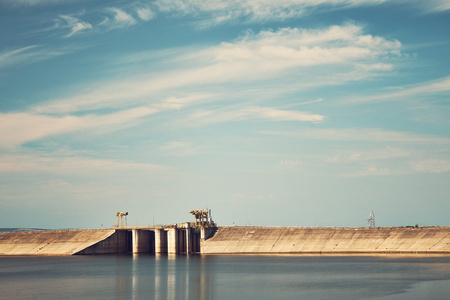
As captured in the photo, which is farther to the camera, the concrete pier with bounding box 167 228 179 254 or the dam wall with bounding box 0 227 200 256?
the dam wall with bounding box 0 227 200 256

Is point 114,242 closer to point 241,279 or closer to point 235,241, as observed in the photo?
point 235,241

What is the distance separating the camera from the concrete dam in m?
142

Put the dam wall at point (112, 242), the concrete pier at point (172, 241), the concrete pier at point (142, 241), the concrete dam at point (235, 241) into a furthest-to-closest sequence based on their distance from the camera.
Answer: the concrete pier at point (142, 241) → the dam wall at point (112, 242) → the concrete pier at point (172, 241) → the concrete dam at point (235, 241)

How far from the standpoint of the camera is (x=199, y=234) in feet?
559

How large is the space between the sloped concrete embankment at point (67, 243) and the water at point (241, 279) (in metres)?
34.1

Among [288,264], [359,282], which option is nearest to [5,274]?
[288,264]

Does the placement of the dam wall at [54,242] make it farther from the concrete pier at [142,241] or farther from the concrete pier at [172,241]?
the concrete pier at [172,241]

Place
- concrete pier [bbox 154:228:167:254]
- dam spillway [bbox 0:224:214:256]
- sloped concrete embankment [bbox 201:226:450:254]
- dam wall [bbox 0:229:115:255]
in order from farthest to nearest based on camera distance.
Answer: dam wall [bbox 0:229:115:255] < concrete pier [bbox 154:228:167:254] < dam spillway [bbox 0:224:214:256] < sloped concrete embankment [bbox 201:226:450:254]

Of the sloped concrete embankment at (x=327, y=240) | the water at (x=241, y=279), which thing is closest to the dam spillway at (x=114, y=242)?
the sloped concrete embankment at (x=327, y=240)

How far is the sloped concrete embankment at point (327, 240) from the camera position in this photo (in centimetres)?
13912

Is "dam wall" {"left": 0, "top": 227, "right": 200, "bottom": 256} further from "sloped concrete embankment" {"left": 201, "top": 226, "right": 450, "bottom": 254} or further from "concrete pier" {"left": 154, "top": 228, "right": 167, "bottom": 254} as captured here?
"sloped concrete embankment" {"left": 201, "top": 226, "right": 450, "bottom": 254}

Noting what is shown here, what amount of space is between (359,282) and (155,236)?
91525 mm

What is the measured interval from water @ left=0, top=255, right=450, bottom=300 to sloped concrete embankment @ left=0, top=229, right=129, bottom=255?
34.1 meters

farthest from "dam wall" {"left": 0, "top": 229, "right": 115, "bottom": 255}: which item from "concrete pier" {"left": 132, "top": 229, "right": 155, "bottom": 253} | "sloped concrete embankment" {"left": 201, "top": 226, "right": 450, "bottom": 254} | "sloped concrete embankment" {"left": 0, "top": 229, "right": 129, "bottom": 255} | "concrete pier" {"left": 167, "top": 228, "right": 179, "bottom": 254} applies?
"sloped concrete embankment" {"left": 201, "top": 226, "right": 450, "bottom": 254}
